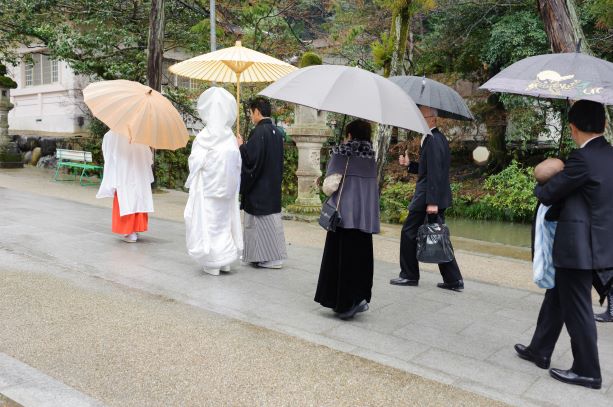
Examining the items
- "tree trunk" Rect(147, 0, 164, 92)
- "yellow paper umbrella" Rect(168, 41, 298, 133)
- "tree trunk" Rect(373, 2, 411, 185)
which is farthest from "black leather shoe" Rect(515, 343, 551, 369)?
"tree trunk" Rect(147, 0, 164, 92)

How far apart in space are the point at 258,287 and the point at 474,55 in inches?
479

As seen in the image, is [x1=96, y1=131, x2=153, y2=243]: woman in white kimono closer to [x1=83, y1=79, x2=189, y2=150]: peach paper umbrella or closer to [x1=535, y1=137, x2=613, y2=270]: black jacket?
[x1=83, y1=79, x2=189, y2=150]: peach paper umbrella

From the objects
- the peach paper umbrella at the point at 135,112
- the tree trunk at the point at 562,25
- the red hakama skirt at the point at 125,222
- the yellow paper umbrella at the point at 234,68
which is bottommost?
the red hakama skirt at the point at 125,222

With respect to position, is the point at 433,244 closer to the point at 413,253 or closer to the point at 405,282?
the point at 413,253

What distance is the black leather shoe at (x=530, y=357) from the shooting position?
4070 millimetres

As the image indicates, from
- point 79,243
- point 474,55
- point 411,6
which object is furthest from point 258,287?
point 474,55

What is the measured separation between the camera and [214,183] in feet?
20.2

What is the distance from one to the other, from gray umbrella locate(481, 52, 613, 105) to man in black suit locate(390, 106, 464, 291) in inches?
59.0

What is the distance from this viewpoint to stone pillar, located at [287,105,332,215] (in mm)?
10117

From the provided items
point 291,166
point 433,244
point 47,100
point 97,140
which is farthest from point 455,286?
point 47,100

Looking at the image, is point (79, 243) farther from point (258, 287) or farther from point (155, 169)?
point (155, 169)

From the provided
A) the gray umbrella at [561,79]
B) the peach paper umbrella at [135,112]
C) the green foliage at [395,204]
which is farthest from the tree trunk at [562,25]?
the peach paper umbrella at [135,112]

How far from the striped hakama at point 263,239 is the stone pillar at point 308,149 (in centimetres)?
366

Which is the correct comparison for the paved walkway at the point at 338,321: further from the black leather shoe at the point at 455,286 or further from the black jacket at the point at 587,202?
the black jacket at the point at 587,202
